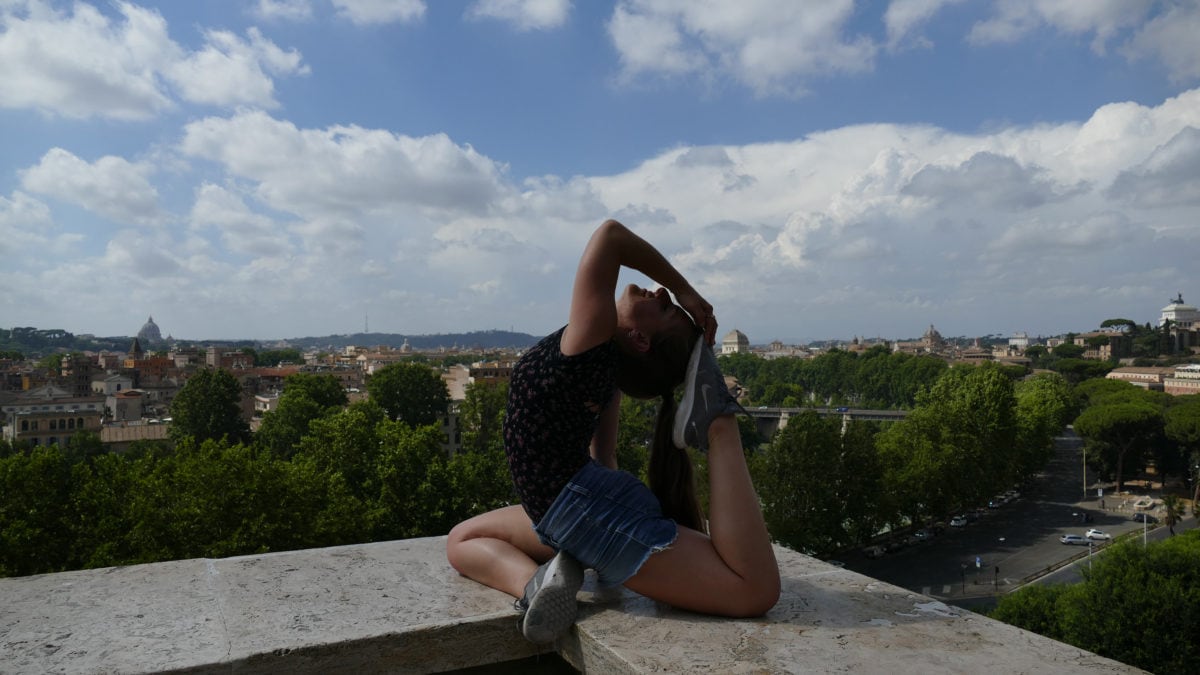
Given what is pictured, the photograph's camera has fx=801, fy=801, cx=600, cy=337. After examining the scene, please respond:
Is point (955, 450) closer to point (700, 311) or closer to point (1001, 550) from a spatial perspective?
point (1001, 550)

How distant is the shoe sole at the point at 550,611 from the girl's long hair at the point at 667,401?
0.52m

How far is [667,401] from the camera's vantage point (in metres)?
2.52

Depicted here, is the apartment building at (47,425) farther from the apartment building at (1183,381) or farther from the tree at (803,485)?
the apartment building at (1183,381)

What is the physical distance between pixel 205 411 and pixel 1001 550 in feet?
114

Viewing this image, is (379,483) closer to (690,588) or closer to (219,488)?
(219,488)

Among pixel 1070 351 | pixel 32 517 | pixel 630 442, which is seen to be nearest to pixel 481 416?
pixel 630 442

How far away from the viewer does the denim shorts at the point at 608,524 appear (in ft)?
7.32

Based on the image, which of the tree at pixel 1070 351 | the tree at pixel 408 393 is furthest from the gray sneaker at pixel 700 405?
the tree at pixel 1070 351

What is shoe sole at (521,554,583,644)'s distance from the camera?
6.77 ft

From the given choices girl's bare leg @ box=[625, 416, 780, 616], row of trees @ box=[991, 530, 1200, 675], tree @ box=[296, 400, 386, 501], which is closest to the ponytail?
girl's bare leg @ box=[625, 416, 780, 616]

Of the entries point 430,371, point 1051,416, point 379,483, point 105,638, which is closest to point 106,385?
point 430,371

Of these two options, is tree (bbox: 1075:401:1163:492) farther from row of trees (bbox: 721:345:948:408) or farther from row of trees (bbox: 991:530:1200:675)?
row of trees (bbox: 991:530:1200:675)

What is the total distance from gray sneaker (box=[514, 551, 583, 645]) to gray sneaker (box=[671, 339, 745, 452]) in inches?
20.0

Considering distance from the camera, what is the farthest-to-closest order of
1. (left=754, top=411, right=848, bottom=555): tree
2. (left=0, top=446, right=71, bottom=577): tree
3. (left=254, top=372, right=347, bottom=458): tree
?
(left=254, top=372, right=347, bottom=458): tree → (left=754, top=411, right=848, bottom=555): tree → (left=0, top=446, right=71, bottom=577): tree
